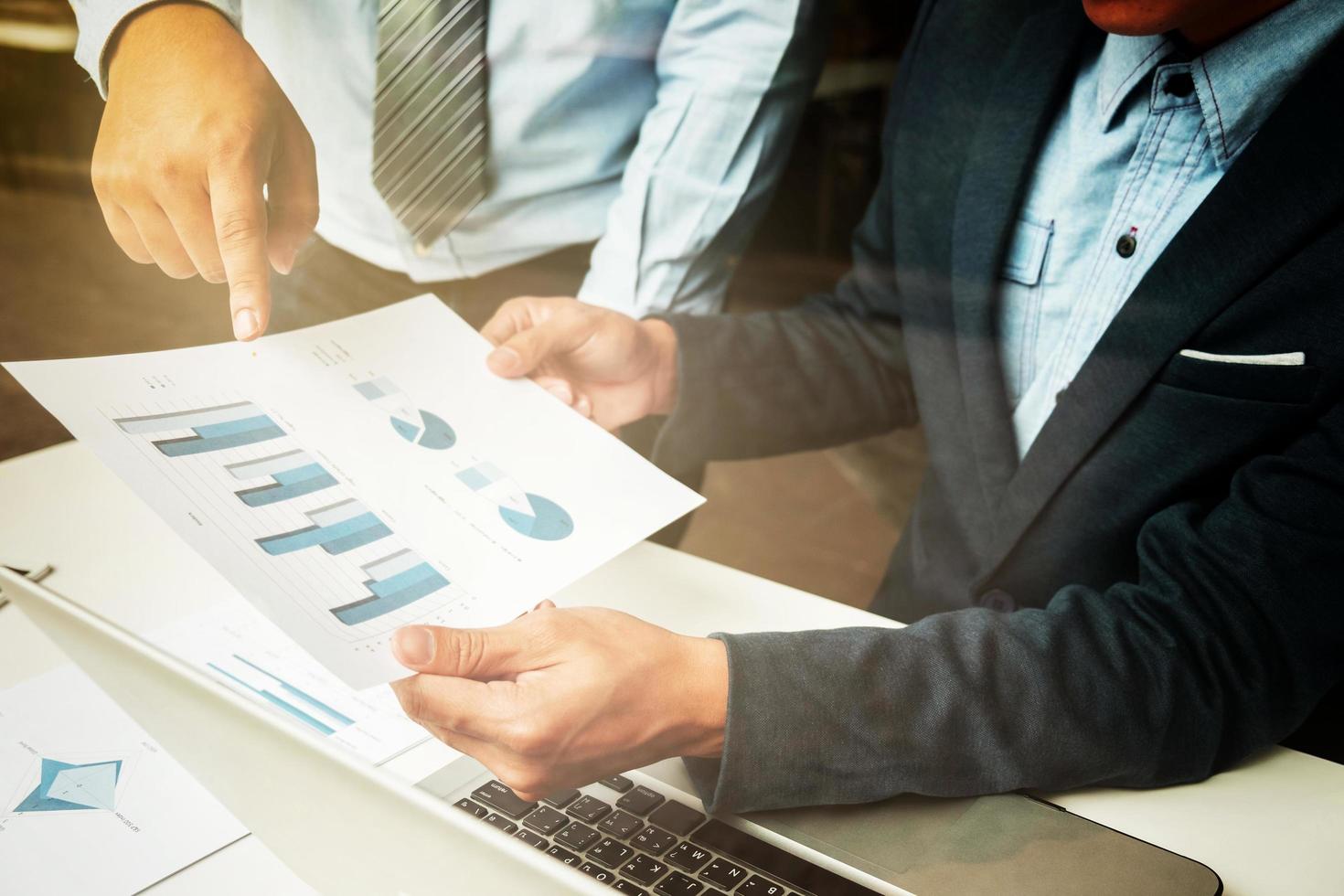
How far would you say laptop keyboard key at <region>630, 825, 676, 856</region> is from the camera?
0.46 meters

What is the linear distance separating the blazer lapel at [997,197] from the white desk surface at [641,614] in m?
0.18

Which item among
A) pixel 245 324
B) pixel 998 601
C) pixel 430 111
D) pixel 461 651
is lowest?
pixel 998 601

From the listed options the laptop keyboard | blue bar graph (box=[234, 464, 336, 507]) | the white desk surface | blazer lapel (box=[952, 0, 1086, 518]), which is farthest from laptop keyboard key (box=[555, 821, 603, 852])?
blazer lapel (box=[952, 0, 1086, 518])

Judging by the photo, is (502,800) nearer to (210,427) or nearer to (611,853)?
(611,853)

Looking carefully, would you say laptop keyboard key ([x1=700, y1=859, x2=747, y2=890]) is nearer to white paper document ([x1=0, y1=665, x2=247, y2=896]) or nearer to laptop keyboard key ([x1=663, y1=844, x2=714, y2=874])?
laptop keyboard key ([x1=663, y1=844, x2=714, y2=874])

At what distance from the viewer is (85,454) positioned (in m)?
0.76

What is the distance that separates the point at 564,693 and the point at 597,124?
42 centimetres

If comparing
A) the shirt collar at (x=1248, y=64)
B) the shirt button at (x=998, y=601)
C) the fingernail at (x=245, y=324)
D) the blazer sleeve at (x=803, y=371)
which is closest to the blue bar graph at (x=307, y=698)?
the fingernail at (x=245, y=324)

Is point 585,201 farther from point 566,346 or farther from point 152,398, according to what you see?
point 152,398

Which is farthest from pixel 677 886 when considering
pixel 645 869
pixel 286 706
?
pixel 286 706

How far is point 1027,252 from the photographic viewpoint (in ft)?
2.22

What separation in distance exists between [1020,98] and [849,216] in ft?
0.76

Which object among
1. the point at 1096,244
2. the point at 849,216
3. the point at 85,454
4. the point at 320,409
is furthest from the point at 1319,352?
the point at 85,454

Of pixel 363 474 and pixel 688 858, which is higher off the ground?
pixel 363 474
